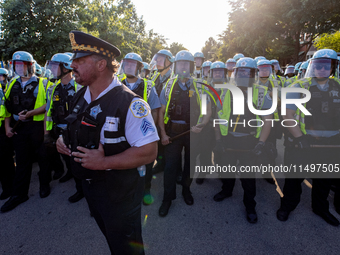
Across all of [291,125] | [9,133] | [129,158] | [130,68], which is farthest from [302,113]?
[9,133]

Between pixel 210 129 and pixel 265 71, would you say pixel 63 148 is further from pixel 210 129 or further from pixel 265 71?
pixel 265 71

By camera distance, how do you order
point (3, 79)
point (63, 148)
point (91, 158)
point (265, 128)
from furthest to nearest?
point (3, 79) < point (265, 128) < point (63, 148) < point (91, 158)

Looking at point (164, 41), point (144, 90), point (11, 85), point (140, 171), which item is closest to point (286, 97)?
point (144, 90)

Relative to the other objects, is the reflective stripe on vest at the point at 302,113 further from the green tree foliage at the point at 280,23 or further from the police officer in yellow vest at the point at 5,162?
A: the green tree foliage at the point at 280,23

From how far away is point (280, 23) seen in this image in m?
19.7

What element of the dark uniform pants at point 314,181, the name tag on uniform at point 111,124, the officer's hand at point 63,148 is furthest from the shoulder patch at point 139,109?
the dark uniform pants at point 314,181

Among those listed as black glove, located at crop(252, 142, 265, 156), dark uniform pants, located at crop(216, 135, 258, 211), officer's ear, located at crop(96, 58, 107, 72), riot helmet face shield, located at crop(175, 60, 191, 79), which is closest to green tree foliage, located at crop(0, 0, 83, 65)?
riot helmet face shield, located at crop(175, 60, 191, 79)

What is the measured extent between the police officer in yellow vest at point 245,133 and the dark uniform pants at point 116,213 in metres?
1.98

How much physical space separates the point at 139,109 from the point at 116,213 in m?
0.85

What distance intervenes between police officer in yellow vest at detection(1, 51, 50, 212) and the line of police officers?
0.05ft

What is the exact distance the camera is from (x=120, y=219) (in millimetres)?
1609

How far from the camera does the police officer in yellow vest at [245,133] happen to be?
10.1ft

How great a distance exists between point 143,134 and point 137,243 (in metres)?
1.05

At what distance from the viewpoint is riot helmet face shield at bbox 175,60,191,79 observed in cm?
340
